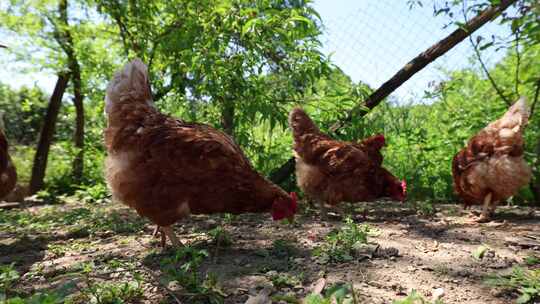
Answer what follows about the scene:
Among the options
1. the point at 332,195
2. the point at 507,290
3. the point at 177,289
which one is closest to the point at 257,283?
the point at 177,289

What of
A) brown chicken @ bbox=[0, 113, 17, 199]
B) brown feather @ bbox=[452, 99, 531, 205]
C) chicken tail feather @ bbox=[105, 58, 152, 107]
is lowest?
brown chicken @ bbox=[0, 113, 17, 199]

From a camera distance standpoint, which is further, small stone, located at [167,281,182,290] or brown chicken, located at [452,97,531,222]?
brown chicken, located at [452,97,531,222]

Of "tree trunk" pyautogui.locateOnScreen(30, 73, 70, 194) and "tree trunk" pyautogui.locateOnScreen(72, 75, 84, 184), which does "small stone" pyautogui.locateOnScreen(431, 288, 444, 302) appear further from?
"tree trunk" pyautogui.locateOnScreen(30, 73, 70, 194)

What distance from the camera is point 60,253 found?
2947mm

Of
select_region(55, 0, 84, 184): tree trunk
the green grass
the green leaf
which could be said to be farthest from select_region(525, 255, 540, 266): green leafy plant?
select_region(55, 0, 84, 184): tree trunk

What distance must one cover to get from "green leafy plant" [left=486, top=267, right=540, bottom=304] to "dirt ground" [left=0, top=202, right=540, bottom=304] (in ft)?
0.21

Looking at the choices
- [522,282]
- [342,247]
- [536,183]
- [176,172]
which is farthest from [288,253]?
[536,183]

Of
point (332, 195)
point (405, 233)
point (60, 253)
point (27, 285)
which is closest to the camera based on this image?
point (27, 285)

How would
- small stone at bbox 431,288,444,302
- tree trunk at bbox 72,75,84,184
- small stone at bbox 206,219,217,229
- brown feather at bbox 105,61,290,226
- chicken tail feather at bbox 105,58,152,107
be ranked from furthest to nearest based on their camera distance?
tree trunk at bbox 72,75,84,184 → small stone at bbox 206,219,217,229 → chicken tail feather at bbox 105,58,152,107 → brown feather at bbox 105,61,290,226 → small stone at bbox 431,288,444,302

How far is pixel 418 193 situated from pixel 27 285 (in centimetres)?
455

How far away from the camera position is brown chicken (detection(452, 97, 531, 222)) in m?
3.67

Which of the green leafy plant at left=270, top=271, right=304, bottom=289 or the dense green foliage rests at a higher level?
the dense green foliage

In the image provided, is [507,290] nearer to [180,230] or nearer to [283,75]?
[180,230]

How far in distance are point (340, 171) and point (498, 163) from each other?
1.52 m
